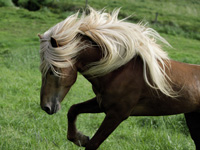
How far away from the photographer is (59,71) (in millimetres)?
2795

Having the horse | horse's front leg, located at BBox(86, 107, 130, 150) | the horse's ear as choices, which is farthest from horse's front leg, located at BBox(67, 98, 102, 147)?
the horse's ear

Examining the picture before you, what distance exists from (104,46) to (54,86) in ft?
1.99

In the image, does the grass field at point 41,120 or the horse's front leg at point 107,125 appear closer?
the horse's front leg at point 107,125

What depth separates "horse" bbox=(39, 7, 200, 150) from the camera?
284 cm

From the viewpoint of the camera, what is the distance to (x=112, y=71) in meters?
3.03

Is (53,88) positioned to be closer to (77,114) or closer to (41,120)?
(77,114)

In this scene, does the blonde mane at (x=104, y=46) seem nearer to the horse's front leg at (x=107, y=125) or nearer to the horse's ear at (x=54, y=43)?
the horse's ear at (x=54, y=43)

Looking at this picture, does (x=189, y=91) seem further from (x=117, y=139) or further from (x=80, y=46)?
(x=117, y=139)

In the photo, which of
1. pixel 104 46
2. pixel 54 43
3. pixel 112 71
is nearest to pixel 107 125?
pixel 112 71

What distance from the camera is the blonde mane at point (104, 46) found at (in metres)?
2.83

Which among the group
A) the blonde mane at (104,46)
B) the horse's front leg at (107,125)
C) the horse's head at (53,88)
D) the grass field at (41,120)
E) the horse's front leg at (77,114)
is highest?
the blonde mane at (104,46)

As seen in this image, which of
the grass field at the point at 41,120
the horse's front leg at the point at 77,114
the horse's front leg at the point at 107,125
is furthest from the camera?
the grass field at the point at 41,120

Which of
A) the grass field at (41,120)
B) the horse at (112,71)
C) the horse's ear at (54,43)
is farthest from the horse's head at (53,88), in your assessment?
the grass field at (41,120)

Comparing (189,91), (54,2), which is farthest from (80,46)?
(54,2)
